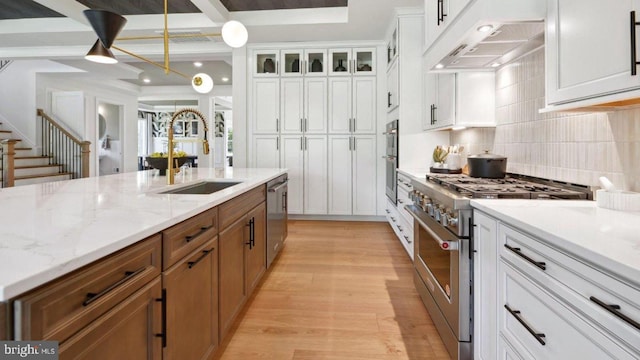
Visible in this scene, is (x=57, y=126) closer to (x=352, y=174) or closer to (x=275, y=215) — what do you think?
(x=352, y=174)

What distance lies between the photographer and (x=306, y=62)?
532 centimetres

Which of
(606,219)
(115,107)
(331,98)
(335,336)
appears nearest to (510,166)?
(606,219)

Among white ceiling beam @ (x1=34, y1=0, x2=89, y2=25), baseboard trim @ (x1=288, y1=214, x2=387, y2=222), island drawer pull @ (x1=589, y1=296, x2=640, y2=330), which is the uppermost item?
white ceiling beam @ (x1=34, y1=0, x2=89, y2=25)

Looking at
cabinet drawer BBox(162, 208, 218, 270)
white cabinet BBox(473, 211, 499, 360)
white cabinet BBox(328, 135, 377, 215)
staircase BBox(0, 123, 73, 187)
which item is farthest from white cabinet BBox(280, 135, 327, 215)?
staircase BBox(0, 123, 73, 187)

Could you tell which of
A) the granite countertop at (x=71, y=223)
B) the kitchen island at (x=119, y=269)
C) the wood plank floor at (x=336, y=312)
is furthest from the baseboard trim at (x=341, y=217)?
the granite countertop at (x=71, y=223)

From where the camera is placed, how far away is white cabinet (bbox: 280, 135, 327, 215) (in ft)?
17.6

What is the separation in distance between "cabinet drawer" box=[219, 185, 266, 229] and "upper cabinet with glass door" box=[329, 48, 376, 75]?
3.11 meters

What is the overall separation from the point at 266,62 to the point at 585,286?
515 cm

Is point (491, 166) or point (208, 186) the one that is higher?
point (491, 166)

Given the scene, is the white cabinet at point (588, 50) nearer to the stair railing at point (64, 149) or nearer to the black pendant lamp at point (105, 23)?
the black pendant lamp at point (105, 23)

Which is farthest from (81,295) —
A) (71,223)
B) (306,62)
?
(306,62)

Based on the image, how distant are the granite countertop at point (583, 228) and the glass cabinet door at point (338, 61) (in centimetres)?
408

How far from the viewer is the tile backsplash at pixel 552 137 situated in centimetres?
152

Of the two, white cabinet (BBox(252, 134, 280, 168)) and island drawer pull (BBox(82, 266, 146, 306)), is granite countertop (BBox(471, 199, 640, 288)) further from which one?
white cabinet (BBox(252, 134, 280, 168))
